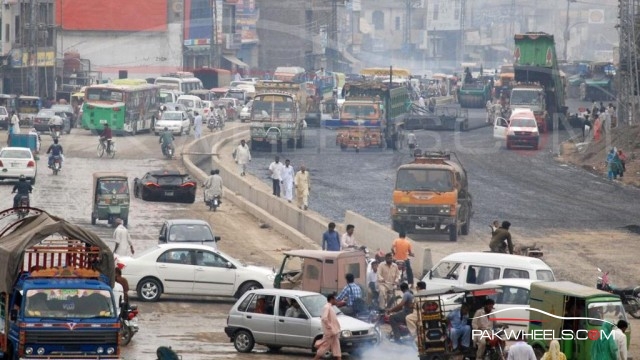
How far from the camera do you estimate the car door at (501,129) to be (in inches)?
2758

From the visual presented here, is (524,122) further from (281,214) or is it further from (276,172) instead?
(281,214)

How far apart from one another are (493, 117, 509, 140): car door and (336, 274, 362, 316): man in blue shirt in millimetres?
46069

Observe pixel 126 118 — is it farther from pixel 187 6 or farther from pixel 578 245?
pixel 187 6

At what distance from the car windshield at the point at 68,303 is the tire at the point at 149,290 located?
7.32 m

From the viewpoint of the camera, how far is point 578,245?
1506 inches

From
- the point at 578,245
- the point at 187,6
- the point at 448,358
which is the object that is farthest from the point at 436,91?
the point at 448,358

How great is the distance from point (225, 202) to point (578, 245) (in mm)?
12763

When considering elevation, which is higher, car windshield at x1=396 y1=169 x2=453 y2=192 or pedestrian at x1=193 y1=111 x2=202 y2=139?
car windshield at x1=396 y1=169 x2=453 y2=192

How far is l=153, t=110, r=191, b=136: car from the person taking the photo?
6869cm

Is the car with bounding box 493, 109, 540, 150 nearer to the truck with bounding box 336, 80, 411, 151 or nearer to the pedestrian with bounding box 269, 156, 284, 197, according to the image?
the truck with bounding box 336, 80, 411, 151

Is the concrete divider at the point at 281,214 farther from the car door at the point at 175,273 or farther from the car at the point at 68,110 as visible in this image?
the car at the point at 68,110

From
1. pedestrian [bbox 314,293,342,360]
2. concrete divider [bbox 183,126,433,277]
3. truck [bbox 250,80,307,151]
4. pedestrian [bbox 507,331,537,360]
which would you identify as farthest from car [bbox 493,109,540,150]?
pedestrian [bbox 507,331,537,360]

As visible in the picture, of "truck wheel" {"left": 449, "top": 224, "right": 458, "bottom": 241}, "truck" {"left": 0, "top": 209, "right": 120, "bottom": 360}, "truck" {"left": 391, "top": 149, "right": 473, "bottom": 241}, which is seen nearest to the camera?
"truck" {"left": 0, "top": 209, "right": 120, "bottom": 360}

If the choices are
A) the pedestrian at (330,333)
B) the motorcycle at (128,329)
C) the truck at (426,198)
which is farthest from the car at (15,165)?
the pedestrian at (330,333)
